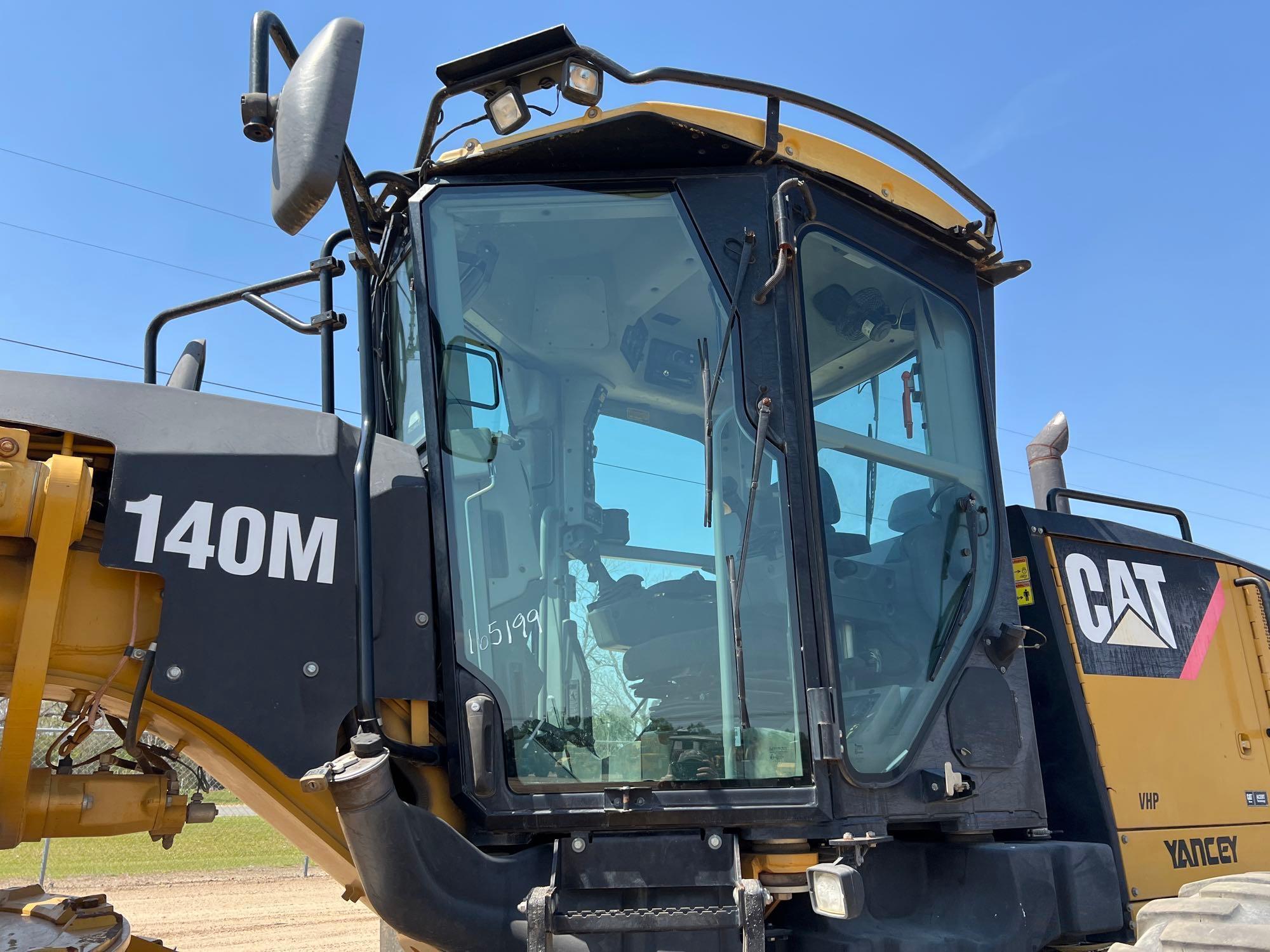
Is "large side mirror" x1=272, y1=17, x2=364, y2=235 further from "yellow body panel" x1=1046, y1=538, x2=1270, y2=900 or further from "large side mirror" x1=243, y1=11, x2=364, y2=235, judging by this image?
"yellow body panel" x1=1046, y1=538, x2=1270, y2=900

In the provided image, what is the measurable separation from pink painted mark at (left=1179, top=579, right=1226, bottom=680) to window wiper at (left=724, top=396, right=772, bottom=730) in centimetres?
205

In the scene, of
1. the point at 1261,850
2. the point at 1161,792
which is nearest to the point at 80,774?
the point at 1161,792

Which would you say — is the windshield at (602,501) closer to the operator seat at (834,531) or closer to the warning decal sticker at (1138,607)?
the operator seat at (834,531)

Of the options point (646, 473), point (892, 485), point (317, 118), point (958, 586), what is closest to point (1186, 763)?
point (958, 586)

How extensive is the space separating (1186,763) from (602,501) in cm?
238

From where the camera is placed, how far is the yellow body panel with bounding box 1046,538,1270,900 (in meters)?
3.57

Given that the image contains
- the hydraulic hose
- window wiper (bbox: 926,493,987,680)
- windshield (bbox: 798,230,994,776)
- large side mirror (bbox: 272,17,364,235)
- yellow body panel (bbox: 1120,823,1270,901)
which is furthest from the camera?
yellow body panel (bbox: 1120,823,1270,901)

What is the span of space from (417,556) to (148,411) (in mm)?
756

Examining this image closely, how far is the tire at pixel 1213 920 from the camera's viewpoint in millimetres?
2789

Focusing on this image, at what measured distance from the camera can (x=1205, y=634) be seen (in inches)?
163

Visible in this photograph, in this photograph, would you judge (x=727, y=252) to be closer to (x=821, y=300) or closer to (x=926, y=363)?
(x=821, y=300)

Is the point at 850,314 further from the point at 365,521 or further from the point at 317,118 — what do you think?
the point at 317,118

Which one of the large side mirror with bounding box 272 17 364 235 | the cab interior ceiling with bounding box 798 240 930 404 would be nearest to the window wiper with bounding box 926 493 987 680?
the cab interior ceiling with bounding box 798 240 930 404

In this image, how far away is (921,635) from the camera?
10.5 ft
